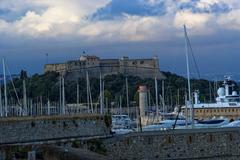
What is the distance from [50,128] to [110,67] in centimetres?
8920

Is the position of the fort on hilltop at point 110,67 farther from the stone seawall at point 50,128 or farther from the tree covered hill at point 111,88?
the stone seawall at point 50,128

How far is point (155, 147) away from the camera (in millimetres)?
27109

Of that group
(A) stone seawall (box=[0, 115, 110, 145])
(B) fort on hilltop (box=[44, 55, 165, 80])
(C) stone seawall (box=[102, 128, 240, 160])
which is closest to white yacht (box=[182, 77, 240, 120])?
(C) stone seawall (box=[102, 128, 240, 160])

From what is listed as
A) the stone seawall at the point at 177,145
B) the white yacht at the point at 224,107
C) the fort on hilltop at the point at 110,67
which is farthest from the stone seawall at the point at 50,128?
the fort on hilltop at the point at 110,67

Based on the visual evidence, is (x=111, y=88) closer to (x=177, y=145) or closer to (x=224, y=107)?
(x=224, y=107)

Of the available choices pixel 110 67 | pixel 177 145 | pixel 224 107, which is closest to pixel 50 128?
pixel 177 145

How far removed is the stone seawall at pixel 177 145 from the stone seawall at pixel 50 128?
143cm

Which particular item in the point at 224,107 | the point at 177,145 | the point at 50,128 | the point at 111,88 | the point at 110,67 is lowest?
the point at 177,145

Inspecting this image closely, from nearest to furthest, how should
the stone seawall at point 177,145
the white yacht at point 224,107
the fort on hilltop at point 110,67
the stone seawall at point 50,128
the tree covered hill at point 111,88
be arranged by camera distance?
1. the stone seawall at point 50,128
2. the stone seawall at point 177,145
3. the white yacht at point 224,107
4. the tree covered hill at point 111,88
5. the fort on hilltop at point 110,67

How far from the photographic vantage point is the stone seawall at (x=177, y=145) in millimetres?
26875

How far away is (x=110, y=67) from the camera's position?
4574 inches

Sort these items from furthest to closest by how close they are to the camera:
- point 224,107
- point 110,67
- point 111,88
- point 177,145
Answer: point 110,67
point 111,88
point 224,107
point 177,145

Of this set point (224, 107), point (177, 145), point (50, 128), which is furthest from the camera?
point (224, 107)

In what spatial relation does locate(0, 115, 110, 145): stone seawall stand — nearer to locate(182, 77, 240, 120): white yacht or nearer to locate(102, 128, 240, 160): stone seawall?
locate(102, 128, 240, 160): stone seawall
